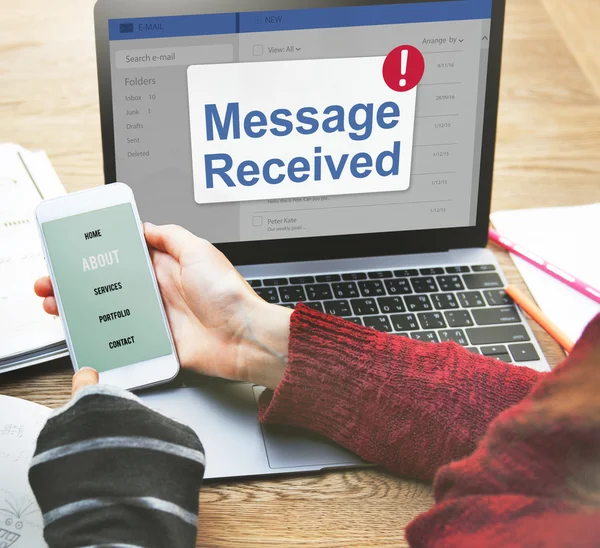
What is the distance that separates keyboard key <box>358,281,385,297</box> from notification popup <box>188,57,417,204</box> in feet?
0.30

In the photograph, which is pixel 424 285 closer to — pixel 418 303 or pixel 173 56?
pixel 418 303

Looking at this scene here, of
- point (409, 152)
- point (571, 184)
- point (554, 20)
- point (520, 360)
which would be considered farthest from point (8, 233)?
point (554, 20)

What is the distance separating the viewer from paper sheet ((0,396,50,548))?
0.55 meters

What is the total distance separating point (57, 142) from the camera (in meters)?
0.92

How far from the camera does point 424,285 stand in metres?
0.77

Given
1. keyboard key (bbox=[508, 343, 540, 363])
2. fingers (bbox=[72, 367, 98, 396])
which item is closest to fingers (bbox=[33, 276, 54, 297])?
fingers (bbox=[72, 367, 98, 396])

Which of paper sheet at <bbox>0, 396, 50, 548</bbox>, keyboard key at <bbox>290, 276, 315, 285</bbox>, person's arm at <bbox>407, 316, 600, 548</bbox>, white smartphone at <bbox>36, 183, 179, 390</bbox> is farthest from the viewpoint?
keyboard key at <bbox>290, 276, 315, 285</bbox>

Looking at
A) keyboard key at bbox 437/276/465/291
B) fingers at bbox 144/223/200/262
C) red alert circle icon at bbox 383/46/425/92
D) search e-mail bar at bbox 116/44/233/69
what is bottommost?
keyboard key at bbox 437/276/465/291

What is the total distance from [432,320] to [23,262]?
39 centimetres

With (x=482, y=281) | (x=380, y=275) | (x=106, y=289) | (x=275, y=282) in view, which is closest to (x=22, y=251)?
(x=106, y=289)


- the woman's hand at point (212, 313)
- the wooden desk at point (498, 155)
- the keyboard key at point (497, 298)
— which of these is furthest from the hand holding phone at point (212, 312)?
the keyboard key at point (497, 298)

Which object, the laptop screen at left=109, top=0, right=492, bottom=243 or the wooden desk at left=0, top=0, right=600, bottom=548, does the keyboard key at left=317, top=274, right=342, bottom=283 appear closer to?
the laptop screen at left=109, top=0, right=492, bottom=243

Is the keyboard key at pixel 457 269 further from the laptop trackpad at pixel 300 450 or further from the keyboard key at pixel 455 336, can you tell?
the laptop trackpad at pixel 300 450

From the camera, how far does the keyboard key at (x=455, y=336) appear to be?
2.37ft
